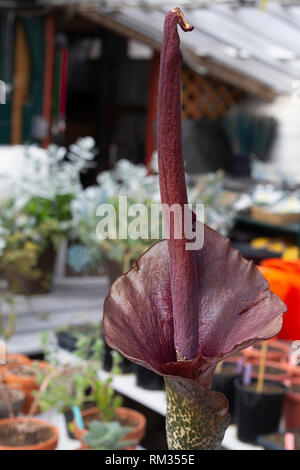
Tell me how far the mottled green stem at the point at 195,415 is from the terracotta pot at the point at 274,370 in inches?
30.3

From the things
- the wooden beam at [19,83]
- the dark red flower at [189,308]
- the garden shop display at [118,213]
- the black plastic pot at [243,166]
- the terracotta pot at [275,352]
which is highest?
the wooden beam at [19,83]

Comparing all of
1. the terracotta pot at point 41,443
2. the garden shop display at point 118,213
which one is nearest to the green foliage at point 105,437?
the terracotta pot at point 41,443

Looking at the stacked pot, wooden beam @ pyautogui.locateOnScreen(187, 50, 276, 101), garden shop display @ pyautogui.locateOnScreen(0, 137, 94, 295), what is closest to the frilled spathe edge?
the stacked pot

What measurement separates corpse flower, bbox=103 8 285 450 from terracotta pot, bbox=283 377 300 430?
74 centimetres

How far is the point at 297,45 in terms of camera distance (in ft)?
11.8

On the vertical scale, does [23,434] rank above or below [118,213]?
below

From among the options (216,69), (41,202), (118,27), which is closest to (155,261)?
(41,202)

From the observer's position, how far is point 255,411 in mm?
896

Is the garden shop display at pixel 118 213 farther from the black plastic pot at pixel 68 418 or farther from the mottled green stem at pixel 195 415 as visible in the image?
the mottled green stem at pixel 195 415

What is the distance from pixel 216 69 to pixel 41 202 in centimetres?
377

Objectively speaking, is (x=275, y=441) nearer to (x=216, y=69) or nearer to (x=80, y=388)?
(x=80, y=388)

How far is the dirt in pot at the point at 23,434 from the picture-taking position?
84cm

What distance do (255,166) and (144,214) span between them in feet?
12.3
